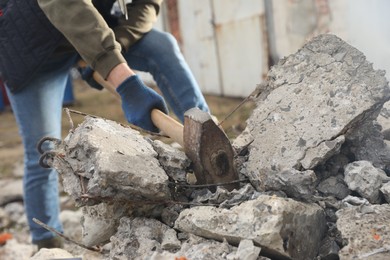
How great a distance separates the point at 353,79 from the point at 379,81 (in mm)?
100

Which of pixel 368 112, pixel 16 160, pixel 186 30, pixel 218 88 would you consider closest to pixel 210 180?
pixel 368 112

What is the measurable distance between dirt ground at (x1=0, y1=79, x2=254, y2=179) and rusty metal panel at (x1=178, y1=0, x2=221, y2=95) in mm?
333

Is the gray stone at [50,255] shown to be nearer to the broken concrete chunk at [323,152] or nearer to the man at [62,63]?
the man at [62,63]

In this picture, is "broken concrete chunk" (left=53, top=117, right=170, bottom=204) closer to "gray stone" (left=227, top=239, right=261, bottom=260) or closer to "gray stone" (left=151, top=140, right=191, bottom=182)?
"gray stone" (left=151, top=140, right=191, bottom=182)

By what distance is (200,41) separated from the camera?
8500 millimetres

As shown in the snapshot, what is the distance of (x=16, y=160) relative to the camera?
5.68 meters

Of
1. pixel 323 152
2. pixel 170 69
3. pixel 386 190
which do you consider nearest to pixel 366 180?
pixel 386 190

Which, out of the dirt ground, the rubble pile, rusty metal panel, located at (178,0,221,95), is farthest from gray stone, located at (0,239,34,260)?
rusty metal panel, located at (178,0,221,95)

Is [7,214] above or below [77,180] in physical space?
below

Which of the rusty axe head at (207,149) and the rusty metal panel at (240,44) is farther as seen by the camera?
the rusty metal panel at (240,44)

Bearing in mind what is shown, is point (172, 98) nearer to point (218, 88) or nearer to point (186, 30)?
point (218, 88)

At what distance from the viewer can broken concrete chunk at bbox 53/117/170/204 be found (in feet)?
5.73

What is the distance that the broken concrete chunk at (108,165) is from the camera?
68.7 inches

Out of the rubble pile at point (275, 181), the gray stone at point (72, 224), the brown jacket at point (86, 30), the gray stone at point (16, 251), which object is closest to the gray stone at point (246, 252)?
the rubble pile at point (275, 181)
